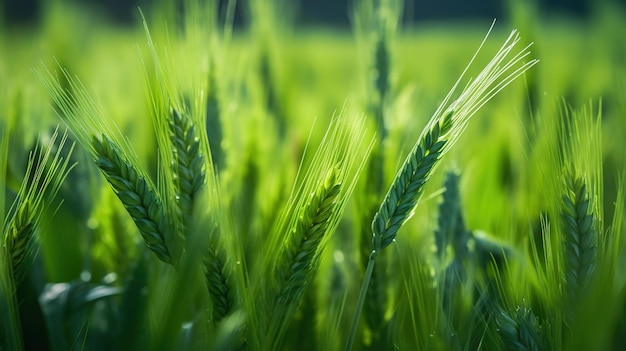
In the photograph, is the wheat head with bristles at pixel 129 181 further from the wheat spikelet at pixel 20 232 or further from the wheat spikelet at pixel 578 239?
the wheat spikelet at pixel 578 239

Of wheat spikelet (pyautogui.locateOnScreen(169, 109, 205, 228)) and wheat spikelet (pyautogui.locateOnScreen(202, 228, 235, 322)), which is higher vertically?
wheat spikelet (pyautogui.locateOnScreen(169, 109, 205, 228))

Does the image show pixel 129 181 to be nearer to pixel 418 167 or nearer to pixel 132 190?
pixel 132 190

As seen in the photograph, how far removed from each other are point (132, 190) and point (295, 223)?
106 mm

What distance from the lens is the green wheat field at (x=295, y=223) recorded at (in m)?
0.39

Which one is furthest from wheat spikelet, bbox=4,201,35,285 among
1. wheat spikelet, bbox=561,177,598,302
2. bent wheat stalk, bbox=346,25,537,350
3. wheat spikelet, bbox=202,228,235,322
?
wheat spikelet, bbox=561,177,598,302

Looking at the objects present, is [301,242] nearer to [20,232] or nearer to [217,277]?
[217,277]

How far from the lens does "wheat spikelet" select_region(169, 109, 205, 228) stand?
41cm

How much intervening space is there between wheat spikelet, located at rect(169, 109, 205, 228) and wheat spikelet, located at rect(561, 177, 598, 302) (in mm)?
239

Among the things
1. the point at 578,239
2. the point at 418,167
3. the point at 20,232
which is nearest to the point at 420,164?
the point at 418,167

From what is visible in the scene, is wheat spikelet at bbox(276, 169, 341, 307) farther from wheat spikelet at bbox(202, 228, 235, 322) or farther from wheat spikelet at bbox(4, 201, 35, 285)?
wheat spikelet at bbox(4, 201, 35, 285)

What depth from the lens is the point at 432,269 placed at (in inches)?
19.4

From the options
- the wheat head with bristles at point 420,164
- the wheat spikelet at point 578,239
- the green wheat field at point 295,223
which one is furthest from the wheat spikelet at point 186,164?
the wheat spikelet at point 578,239

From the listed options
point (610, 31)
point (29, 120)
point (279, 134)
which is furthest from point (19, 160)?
point (610, 31)

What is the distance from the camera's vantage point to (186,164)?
41 cm
